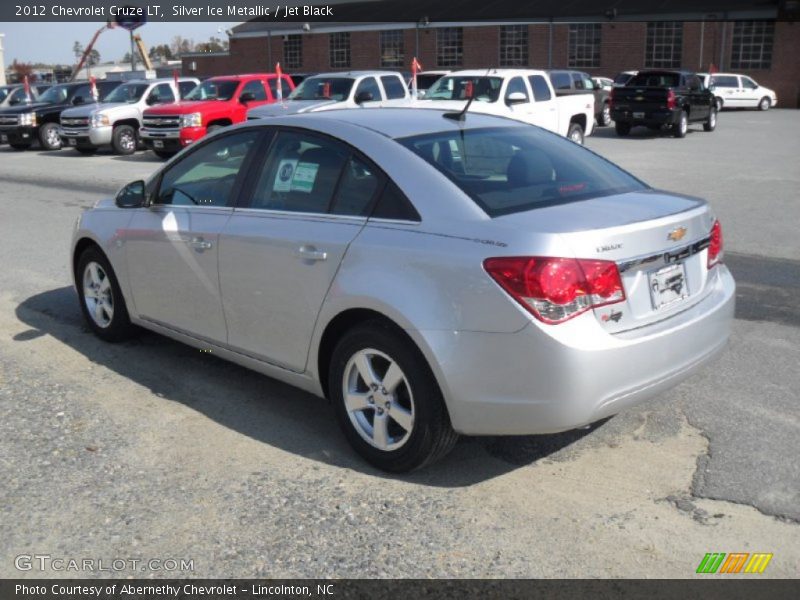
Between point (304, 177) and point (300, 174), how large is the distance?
0.04m

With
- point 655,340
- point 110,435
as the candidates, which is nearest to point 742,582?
point 655,340

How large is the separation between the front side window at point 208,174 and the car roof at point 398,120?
210 mm

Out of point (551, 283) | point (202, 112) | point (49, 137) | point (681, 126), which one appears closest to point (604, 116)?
point (681, 126)

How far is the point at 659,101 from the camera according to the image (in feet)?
82.7

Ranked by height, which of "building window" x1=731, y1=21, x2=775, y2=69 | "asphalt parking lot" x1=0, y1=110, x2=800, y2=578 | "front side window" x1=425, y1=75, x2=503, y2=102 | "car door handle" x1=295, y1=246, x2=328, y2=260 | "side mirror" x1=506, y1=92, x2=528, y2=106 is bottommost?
"asphalt parking lot" x1=0, y1=110, x2=800, y2=578

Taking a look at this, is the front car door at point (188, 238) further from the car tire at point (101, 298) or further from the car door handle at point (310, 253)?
the car door handle at point (310, 253)

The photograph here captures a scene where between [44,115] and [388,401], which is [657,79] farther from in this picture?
[388,401]

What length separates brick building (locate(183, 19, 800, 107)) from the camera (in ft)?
146

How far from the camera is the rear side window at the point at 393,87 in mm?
20375

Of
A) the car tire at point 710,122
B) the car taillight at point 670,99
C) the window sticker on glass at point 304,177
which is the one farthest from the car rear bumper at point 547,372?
the car tire at point 710,122

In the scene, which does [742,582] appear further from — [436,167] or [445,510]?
[436,167]

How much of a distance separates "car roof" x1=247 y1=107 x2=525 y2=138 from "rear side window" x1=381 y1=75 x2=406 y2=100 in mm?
15403

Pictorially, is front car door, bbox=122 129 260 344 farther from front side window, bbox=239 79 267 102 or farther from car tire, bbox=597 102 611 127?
car tire, bbox=597 102 611 127

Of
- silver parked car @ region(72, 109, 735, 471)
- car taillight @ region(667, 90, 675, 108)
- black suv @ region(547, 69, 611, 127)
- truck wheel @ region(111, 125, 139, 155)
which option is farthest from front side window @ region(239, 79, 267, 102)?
silver parked car @ region(72, 109, 735, 471)
